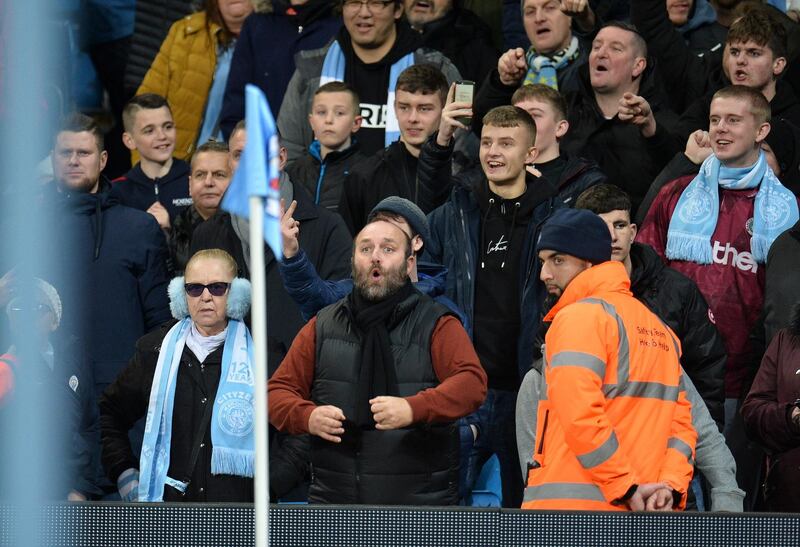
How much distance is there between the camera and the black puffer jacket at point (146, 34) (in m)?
10.4

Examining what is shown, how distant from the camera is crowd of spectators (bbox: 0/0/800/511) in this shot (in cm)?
572

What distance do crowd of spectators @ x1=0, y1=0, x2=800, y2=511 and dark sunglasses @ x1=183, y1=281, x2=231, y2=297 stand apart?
11 mm

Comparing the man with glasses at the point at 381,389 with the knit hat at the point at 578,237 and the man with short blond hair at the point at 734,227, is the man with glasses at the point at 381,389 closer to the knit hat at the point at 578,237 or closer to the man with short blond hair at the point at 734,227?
the knit hat at the point at 578,237

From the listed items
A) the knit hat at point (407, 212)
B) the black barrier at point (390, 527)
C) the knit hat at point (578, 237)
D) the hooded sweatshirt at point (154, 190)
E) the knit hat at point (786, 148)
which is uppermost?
the knit hat at point (786, 148)

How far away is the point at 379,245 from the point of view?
6.29m

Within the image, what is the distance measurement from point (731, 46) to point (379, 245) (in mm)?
2890

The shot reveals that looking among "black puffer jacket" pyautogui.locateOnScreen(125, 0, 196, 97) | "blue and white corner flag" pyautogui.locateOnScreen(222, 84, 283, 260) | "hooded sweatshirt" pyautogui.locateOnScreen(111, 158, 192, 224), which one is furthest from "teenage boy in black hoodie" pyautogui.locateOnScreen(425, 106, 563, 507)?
"black puffer jacket" pyautogui.locateOnScreen(125, 0, 196, 97)

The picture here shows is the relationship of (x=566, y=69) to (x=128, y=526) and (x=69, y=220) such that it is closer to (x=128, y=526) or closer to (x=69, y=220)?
(x=69, y=220)

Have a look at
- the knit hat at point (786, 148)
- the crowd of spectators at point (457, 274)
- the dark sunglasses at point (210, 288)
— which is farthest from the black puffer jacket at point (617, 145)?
the dark sunglasses at point (210, 288)

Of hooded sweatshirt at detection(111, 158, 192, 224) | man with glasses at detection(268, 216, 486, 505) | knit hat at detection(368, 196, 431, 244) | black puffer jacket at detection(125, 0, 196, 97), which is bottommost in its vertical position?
man with glasses at detection(268, 216, 486, 505)

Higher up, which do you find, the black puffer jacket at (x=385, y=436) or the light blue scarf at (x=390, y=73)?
the light blue scarf at (x=390, y=73)

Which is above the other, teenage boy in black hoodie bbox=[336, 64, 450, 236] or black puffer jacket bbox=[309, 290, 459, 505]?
teenage boy in black hoodie bbox=[336, 64, 450, 236]

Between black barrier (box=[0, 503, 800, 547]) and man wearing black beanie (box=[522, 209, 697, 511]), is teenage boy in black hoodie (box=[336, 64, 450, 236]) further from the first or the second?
black barrier (box=[0, 503, 800, 547])

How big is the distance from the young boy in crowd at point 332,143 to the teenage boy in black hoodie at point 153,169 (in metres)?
0.84
